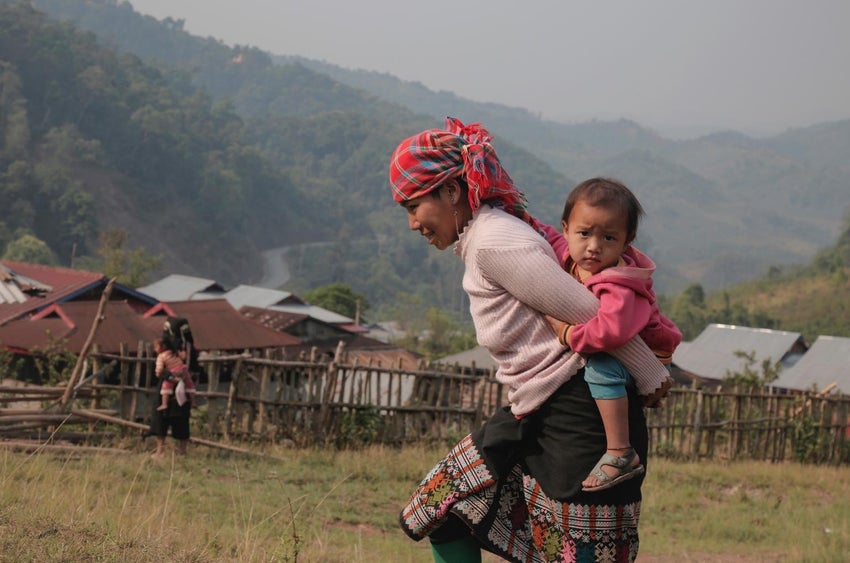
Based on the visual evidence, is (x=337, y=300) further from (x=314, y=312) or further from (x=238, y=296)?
(x=314, y=312)

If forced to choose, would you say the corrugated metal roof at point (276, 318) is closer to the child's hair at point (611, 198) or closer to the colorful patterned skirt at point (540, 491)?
the colorful patterned skirt at point (540, 491)

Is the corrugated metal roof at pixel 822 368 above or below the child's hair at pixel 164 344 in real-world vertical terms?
below

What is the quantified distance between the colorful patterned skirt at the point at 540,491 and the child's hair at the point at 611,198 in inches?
16.9

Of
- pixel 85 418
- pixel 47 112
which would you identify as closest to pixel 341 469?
pixel 85 418

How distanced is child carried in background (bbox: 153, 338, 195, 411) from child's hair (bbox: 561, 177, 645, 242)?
655 cm

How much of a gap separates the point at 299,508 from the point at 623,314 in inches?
80.5

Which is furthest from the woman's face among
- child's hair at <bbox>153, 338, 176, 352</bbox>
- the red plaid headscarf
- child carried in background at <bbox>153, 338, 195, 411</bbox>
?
child's hair at <bbox>153, 338, 176, 352</bbox>

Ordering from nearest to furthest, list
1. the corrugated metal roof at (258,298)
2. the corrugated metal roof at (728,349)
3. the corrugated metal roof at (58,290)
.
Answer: the corrugated metal roof at (58,290) → the corrugated metal roof at (728,349) → the corrugated metal roof at (258,298)

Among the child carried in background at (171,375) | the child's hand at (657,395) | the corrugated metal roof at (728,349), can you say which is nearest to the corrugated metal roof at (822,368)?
the corrugated metal roof at (728,349)

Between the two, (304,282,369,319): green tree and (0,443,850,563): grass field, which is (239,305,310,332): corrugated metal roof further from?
(0,443,850,563): grass field

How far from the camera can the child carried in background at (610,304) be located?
221 centimetres

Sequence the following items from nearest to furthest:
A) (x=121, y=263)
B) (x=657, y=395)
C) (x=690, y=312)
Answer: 1. (x=657, y=395)
2. (x=121, y=263)
3. (x=690, y=312)

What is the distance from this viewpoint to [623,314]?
2.19m

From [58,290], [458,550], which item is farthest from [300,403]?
[58,290]
